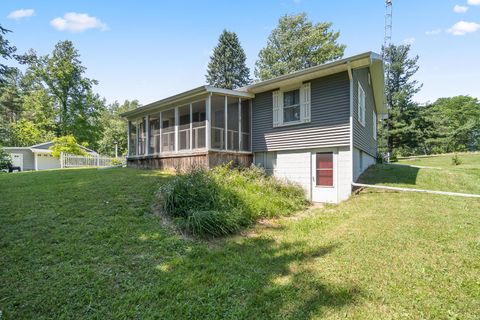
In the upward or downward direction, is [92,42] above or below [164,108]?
above

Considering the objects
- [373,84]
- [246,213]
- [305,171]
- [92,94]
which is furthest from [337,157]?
A: [92,94]

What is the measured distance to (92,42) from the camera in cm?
1130

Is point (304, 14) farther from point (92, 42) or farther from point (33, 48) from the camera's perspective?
point (33, 48)

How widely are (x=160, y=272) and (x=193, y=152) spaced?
7.14 m

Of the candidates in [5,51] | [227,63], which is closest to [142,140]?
[5,51]

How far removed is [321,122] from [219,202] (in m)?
4.92

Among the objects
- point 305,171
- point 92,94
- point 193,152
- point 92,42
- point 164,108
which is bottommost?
point 305,171

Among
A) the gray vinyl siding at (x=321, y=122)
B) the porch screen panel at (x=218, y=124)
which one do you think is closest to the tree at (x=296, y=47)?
the porch screen panel at (x=218, y=124)

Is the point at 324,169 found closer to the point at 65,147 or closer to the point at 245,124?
the point at 245,124

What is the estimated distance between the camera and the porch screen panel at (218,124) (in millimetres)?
10688

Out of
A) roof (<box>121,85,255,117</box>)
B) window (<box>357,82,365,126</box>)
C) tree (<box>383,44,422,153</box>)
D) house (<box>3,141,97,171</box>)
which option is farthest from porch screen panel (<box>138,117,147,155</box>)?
tree (<box>383,44,422,153</box>)

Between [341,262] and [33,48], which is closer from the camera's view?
[341,262]

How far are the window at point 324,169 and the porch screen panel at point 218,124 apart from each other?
12.7 ft

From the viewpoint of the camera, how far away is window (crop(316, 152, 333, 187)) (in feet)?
29.4
